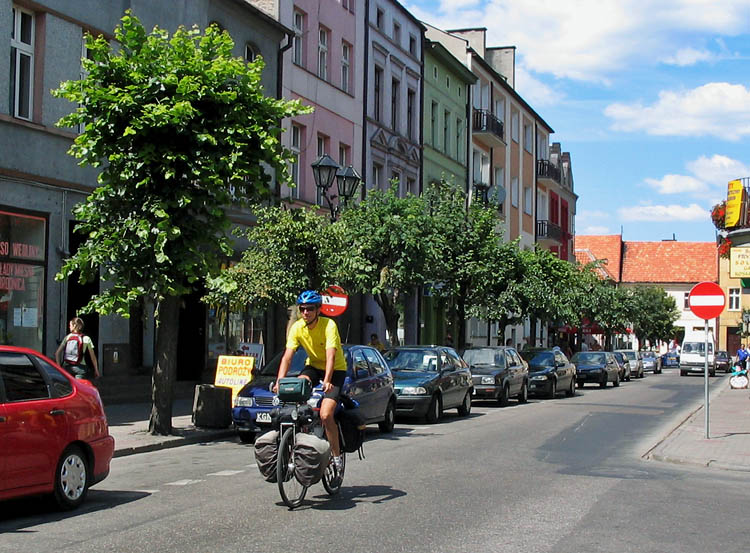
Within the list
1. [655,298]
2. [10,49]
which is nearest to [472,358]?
[10,49]

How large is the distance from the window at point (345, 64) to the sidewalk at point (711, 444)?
16448mm

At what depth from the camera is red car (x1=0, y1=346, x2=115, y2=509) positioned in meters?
8.17

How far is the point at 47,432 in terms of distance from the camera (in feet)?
28.0

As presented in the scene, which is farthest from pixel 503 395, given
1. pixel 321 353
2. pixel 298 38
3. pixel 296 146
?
pixel 321 353

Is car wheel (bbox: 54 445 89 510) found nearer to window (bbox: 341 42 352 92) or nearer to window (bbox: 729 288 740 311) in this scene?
window (bbox: 341 42 352 92)

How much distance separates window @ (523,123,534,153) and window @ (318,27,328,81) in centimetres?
2777

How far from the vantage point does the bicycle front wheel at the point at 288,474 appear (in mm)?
8445

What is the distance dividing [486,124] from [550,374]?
21.1m

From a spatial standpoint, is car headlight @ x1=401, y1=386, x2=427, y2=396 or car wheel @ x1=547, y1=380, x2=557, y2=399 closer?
car headlight @ x1=401, y1=386, x2=427, y2=396

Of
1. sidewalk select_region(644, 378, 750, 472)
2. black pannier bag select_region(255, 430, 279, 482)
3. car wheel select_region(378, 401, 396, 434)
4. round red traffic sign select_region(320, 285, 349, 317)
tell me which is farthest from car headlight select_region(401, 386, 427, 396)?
black pannier bag select_region(255, 430, 279, 482)

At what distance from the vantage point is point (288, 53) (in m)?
29.4

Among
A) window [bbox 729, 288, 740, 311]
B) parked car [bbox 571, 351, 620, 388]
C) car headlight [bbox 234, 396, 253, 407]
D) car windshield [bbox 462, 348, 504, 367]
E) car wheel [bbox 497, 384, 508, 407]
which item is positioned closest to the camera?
car headlight [bbox 234, 396, 253, 407]

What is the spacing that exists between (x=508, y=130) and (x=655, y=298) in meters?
38.0

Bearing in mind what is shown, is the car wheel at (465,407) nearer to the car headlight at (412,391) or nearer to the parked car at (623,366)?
the car headlight at (412,391)
